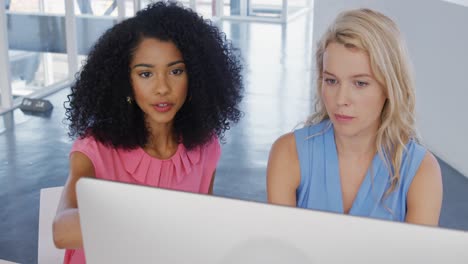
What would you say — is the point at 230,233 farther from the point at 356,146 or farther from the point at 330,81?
the point at 356,146

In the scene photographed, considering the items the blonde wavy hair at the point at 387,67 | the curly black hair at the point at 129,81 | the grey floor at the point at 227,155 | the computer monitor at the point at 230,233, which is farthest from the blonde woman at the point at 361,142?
the grey floor at the point at 227,155

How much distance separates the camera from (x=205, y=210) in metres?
0.81

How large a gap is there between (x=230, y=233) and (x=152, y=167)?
1129mm

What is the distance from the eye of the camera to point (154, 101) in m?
1.73

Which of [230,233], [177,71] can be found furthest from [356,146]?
[230,233]

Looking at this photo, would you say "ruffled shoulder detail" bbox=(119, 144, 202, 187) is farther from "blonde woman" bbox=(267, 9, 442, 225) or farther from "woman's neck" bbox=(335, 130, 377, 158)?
"woman's neck" bbox=(335, 130, 377, 158)

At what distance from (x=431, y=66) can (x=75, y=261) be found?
3.94m

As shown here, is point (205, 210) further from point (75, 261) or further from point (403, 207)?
point (75, 261)

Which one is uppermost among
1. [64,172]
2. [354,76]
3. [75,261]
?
[354,76]

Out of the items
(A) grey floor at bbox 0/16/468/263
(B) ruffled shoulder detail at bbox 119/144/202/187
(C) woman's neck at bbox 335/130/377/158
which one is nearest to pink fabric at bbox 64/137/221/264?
(B) ruffled shoulder detail at bbox 119/144/202/187

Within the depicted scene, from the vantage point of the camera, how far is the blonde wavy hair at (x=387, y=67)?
1.54m

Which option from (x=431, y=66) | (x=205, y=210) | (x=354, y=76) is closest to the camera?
(x=205, y=210)

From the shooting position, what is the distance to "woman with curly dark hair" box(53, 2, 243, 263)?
1.76m

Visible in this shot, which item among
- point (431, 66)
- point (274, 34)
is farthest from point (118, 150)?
point (274, 34)
